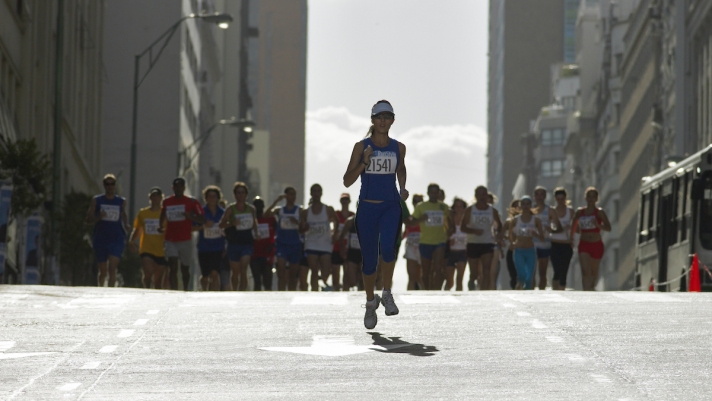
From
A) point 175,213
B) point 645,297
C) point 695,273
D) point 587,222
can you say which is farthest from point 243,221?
point 645,297

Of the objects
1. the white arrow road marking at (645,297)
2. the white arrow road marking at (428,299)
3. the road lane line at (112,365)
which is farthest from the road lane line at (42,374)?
the white arrow road marking at (645,297)

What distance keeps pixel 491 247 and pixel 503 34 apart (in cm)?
17272

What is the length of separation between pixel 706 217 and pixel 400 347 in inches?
615

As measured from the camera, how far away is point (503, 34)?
197m

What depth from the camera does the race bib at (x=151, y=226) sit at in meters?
25.6

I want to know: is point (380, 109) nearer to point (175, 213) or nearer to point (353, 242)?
point (175, 213)

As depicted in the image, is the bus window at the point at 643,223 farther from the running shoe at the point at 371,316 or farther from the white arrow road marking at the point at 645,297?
the running shoe at the point at 371,316

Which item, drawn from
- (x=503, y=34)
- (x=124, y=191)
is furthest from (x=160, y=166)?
(x=503, y=34)

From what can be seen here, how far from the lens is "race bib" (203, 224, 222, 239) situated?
84.3 feet

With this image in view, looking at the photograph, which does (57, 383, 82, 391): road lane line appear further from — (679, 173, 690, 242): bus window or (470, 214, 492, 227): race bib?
(679, 173, 690, 242): bus window

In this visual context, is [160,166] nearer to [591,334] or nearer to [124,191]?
[124,191]

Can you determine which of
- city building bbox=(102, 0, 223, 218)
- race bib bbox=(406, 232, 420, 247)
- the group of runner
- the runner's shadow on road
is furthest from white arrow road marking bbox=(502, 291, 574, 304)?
city building bbox=(102, 0, 223, 218)

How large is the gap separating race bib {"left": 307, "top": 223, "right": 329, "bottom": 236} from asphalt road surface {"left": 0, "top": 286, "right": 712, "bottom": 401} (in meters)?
8.27

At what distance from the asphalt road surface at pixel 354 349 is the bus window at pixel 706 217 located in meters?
8.79
